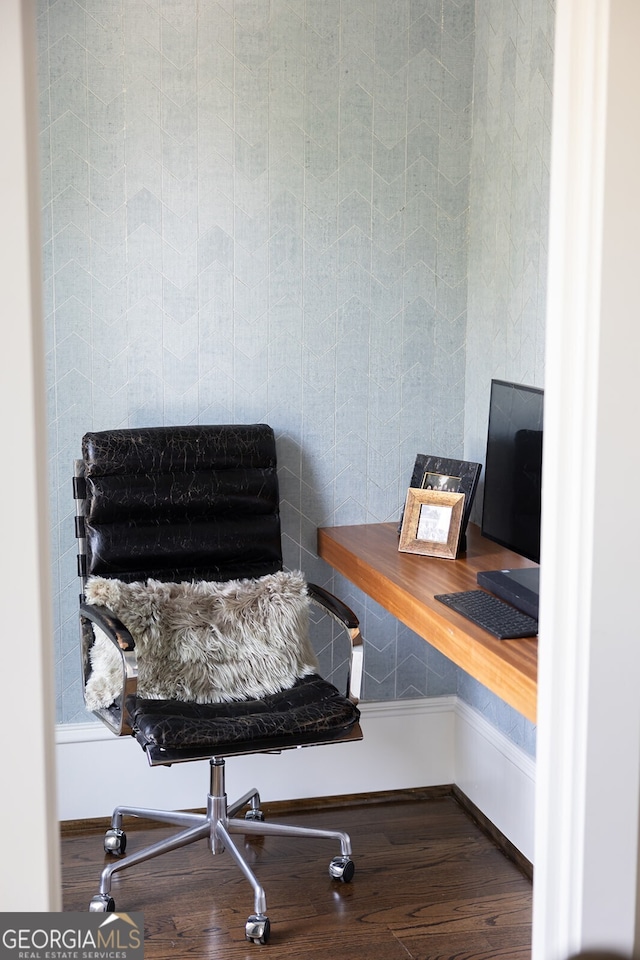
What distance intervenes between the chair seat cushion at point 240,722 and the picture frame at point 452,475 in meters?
0.60

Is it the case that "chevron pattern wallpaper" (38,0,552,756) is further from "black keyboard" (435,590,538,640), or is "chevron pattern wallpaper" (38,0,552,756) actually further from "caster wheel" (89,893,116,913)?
"black keyboard" (435,590,538,640)

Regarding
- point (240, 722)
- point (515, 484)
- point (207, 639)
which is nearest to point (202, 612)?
point (207, 639)

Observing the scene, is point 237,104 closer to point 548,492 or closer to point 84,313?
point 84,313

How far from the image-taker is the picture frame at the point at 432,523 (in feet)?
9.04

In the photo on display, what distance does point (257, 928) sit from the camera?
2.35 m

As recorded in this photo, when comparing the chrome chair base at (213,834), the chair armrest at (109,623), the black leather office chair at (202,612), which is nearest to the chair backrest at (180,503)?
the black leather office chair at (202,612)

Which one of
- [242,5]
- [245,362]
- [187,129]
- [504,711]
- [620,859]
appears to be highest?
[242,5]

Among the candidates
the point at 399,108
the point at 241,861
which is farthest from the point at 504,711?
the point at 399,108

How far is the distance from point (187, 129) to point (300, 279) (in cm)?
53

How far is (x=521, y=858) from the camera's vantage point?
8.91 ft

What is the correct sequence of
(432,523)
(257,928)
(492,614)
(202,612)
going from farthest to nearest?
(432,523) < (202,612) < (257,928) < (492,614)

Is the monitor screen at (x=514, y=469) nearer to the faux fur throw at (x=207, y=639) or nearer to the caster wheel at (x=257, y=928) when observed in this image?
the faux fur throw at (x=207, y=639)

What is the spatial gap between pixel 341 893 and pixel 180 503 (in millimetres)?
1111

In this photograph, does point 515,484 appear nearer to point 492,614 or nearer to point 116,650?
point 492,614
